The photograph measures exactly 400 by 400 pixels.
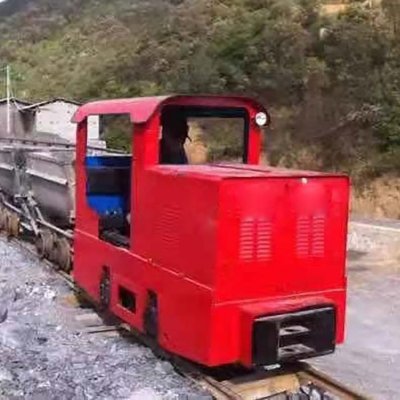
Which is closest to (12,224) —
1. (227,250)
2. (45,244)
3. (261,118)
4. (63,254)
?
(45,244)

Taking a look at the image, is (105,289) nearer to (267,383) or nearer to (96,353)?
(96,353)

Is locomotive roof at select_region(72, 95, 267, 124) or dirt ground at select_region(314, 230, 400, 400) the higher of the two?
locomotive roof at select_region(72, 95, 267, 124)

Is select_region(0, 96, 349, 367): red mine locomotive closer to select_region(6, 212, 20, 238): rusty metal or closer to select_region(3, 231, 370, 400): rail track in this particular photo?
select_region(3, 231, 370, 400): rail track

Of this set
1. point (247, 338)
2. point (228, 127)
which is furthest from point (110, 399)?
point (228, 127)

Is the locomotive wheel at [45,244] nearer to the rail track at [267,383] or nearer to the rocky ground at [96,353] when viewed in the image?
the rocky ground at [96,353]

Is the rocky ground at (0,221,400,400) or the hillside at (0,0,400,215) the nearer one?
the rocky ground at (0,221,400,400)

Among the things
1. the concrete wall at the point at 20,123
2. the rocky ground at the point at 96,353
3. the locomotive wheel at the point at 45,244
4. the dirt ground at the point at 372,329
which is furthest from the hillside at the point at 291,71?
the locomotive wheel at the point at 45,244

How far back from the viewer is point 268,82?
24.1 meters

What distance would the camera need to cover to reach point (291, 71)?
77.2ft

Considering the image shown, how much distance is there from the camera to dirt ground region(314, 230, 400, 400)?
7.30 meters

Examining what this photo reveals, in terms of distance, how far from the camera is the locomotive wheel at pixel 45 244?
11.9 meters

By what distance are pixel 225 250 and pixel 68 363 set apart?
7.12 feet

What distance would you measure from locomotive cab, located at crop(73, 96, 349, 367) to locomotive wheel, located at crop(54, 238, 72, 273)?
3.99 meters

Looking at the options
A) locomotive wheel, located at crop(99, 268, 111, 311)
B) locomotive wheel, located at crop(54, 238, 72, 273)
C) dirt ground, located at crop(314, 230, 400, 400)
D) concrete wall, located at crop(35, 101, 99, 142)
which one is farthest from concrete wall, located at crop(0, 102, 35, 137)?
locomotive wheel, located at crop(99, 268, 111, 311)
